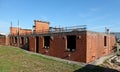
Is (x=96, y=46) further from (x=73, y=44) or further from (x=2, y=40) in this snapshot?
(x=2, y=40)

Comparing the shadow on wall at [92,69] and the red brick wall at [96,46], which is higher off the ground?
the red brick wall at [96,46]

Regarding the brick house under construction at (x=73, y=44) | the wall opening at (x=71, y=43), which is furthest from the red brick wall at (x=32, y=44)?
the wall opening at (x=71, y=43)

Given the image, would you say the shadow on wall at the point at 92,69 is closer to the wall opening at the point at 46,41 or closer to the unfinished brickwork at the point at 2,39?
the wall opening at the point at 46,41

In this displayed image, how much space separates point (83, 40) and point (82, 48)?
1.02 metres

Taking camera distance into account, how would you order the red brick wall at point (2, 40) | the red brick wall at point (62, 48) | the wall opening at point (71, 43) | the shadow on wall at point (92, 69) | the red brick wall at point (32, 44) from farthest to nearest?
the red brick wall at point (2, 40) < the red brick wall at point (32, 44) < the wall opening at point (71, 43) < the red brick wall at point (62, 48) < the shadow on wall at point (92, 69)

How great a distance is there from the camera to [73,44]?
2506cm

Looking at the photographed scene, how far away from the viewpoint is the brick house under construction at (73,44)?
941 inches

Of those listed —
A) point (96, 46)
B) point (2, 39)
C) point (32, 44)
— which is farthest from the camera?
point (2, 39)

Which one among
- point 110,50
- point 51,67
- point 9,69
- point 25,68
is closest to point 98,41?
point 110,50

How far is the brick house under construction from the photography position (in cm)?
2391

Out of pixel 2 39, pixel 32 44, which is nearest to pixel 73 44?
pixel 32 44

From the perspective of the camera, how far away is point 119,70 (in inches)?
853

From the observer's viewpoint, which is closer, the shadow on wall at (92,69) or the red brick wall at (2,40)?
the shadow on wall at (92,69)

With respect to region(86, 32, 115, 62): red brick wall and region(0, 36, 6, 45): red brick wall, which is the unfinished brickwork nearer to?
region(0, 36, 6, 45): red brick wall
